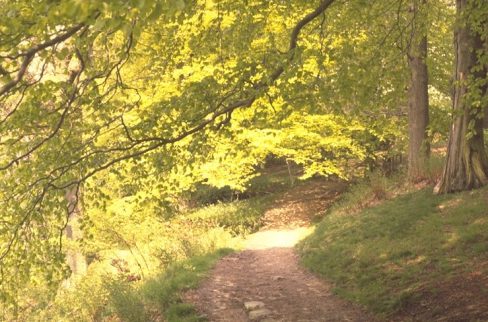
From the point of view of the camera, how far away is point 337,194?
2402 cm

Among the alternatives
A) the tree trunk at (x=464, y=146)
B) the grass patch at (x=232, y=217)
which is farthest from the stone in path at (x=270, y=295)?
the grass patch at (x=232, y=217)

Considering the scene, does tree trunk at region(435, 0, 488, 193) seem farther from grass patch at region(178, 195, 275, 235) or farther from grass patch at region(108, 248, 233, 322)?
grass patch at region(178, 195, 275, 235)

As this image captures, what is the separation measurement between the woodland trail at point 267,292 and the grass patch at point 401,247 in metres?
0.34

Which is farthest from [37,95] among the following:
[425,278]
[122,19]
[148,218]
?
[148,218]

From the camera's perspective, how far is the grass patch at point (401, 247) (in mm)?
7824

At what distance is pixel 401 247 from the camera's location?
9578 millimetres

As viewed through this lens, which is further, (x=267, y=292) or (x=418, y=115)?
(x=418, y=115)

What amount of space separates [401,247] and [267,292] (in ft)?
8.44

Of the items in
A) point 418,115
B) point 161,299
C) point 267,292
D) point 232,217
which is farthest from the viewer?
point 232,217

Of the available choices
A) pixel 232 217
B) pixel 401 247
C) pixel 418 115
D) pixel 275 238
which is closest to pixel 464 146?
pixel 418 115

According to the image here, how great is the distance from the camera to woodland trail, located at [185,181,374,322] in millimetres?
7824

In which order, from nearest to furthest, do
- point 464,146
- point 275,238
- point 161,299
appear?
1. point 161,299
2. point 464,146
3. point 275,238

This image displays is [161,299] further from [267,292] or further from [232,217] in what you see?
[232,217]

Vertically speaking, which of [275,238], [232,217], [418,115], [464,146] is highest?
[418,115]
